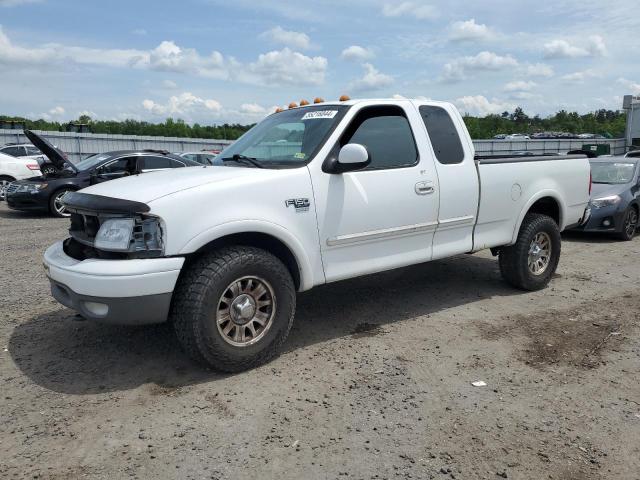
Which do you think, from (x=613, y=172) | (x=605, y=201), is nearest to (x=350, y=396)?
(x=605, y=201)

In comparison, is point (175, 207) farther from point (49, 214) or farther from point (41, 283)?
point (49, 214)

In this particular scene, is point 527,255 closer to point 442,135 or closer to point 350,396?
point 442,135

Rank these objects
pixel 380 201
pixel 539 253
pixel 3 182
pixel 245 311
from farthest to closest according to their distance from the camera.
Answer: pixel 3 182 < pixel 539 253 < pixel 380 201 < pixel 245 311

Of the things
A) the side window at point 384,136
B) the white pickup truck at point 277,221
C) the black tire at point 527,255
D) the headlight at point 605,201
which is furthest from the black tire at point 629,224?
the side window at point 384,136

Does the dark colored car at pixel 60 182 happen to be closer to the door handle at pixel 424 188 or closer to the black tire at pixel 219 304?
the door handle at pixel 424 188

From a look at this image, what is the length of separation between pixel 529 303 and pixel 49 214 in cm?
1124

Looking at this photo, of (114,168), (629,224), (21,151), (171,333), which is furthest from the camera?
(21,151)

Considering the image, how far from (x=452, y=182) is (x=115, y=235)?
118 inches

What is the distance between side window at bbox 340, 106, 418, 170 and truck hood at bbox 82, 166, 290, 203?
88cm

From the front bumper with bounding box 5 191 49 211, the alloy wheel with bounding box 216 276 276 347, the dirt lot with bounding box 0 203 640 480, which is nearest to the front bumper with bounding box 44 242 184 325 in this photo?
the alloy wheel with bounding box 216 276 276 347

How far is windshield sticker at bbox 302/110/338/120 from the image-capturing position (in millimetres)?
4604

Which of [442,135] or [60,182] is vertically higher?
[442,135]

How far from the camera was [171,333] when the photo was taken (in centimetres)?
475

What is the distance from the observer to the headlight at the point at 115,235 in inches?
140
